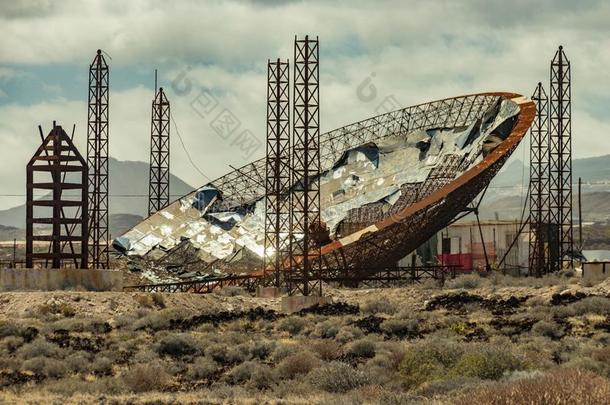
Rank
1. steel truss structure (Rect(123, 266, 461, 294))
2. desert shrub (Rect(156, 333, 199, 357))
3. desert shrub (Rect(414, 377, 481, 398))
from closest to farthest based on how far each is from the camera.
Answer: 1. desert shrub (Rect(414, 377, 481, 398))
2. desert shrub (Rect(156, 333, 199, 357))
3. steel truss structure (Rect(123, 266, 461, 294))

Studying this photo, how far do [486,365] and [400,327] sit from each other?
14210 mm

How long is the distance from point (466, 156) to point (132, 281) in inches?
789

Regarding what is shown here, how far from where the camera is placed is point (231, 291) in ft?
189

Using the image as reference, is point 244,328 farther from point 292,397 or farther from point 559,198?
point 559,198

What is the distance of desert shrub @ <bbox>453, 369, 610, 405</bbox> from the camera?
17.6m

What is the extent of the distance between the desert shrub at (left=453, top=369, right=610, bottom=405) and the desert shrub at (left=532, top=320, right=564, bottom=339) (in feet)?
60.3

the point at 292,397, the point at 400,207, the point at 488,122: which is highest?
the point at 488,122

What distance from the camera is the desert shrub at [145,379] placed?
27.9 m

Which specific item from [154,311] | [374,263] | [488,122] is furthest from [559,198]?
[154,311]

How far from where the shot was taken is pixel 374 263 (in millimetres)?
63750

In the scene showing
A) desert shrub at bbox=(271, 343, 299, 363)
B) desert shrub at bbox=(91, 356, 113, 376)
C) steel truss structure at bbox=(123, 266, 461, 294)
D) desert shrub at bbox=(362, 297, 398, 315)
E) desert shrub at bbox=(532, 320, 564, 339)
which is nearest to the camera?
desert shrub at bbox=(91, 356, 113, 376)

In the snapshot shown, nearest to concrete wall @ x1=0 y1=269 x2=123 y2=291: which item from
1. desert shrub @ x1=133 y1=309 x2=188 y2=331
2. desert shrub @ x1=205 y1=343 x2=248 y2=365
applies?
desert shrub @ x1=133 y1=309 x2=188 y2=331

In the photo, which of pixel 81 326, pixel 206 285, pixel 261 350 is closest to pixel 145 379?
pixel 261 350

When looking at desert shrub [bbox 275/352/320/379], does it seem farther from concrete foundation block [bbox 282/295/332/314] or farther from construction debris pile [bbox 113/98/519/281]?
construction debris pile [bbox 113/98/519/281]
